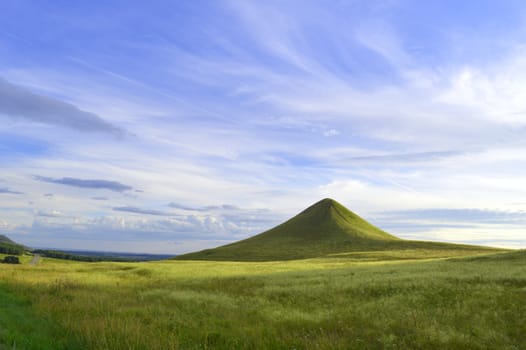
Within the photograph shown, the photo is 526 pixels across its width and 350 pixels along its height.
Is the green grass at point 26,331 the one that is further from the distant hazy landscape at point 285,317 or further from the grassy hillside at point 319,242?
the grassy hillside at point 319,242

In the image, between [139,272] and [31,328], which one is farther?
[139,272]

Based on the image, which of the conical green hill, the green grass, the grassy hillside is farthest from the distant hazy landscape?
the conical green hill

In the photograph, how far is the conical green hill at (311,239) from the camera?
97875 mm

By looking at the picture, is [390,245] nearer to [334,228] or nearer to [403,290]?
[334,228]

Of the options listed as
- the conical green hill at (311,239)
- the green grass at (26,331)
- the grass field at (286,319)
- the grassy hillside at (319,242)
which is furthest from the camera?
the conical green hill at (311,239)

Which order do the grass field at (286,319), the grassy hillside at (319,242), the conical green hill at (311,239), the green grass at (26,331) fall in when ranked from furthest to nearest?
the conical green hill at (311,239)
the grassy hillside at (319,242)
the grass field at (286,319)
the green grass at (26,331)

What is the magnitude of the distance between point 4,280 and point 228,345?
22.5 metres

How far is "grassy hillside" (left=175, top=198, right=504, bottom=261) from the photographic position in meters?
95.2

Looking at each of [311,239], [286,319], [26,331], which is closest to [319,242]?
[311,239]

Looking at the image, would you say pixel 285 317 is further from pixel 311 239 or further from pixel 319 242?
pixel 311 239

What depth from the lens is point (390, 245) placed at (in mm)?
101062

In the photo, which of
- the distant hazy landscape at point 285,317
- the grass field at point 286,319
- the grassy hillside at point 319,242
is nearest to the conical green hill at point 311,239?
the grassy hillside at point 319,242

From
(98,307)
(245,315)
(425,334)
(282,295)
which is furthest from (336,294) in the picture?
(98,307)

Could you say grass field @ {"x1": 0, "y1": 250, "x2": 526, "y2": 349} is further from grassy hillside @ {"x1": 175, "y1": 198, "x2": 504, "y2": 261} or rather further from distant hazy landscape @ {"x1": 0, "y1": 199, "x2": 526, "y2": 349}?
grassy hillside @ {"x1": 175, "y1": 198, "x2": 504, "y2": 261}
